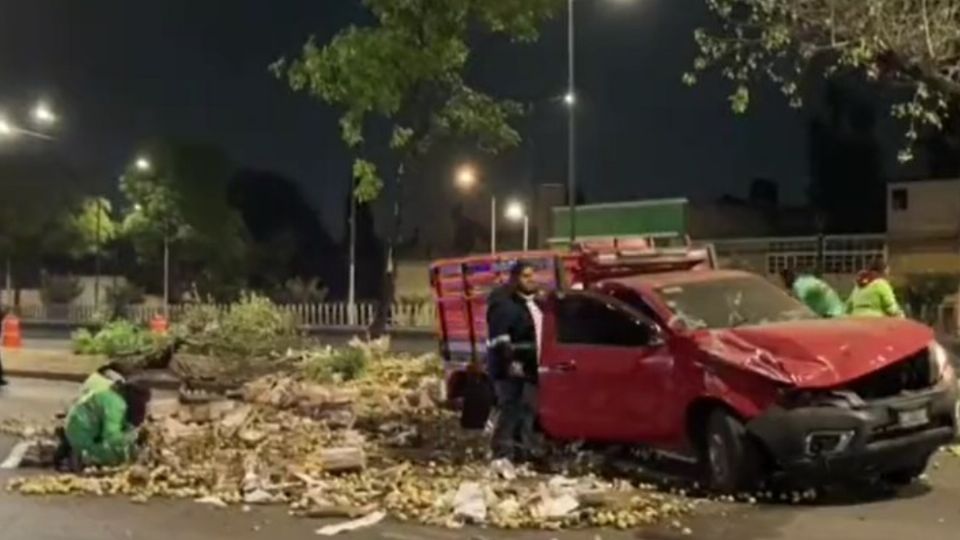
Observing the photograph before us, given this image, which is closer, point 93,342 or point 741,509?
point 741,509

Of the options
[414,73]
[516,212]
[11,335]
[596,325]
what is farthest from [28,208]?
[596,325]

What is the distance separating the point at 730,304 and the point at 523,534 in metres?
3.00

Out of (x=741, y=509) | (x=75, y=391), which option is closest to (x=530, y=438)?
(x=741, y=509)

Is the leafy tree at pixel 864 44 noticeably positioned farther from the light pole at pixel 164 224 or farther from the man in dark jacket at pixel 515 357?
the light pole at pixel 164 224

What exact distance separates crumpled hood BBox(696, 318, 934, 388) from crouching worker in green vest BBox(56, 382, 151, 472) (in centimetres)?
525

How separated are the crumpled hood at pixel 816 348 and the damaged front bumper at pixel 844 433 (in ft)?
0.69

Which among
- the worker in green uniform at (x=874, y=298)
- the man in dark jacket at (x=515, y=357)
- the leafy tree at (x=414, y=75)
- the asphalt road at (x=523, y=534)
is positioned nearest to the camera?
the asphalt road at (x=523, y=534)

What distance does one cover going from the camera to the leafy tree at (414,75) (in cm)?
2244

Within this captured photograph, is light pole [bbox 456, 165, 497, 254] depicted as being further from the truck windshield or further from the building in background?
the truck windshield

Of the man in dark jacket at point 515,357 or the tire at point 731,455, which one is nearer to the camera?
the tire at point 731,455

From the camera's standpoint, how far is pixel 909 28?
12617mm

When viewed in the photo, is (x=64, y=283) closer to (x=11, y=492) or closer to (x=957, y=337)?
(x=957, y=337)

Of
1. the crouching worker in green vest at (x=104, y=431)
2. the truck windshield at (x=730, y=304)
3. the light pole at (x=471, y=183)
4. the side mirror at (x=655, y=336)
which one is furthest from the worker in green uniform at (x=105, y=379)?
the light pole at (x=471, y=183)

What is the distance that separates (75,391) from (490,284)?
951 cm
